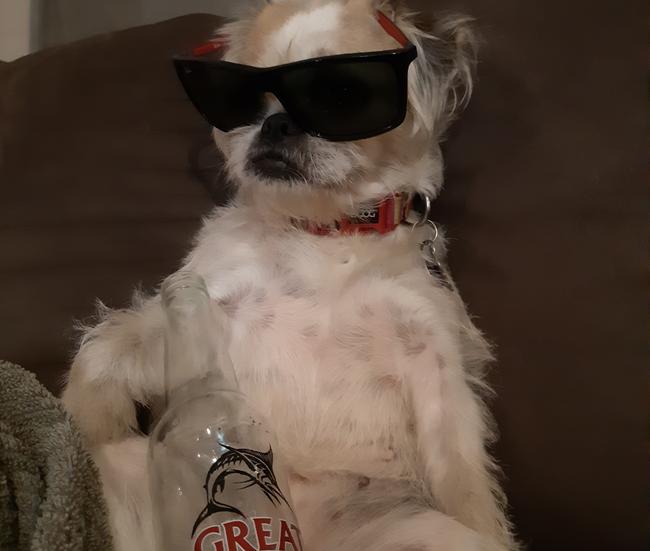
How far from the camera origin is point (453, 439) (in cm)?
99

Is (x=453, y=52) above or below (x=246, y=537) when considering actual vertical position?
above

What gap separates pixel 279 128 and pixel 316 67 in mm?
142

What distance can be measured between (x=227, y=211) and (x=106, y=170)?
27 centimetres

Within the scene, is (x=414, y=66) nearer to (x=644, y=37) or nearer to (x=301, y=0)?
(x=301, y=0)

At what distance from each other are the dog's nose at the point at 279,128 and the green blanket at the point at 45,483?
556 mm

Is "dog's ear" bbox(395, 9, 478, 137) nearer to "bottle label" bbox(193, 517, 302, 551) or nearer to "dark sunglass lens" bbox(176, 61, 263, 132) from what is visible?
"dark sunglass lens" bbox(176, 61, 263, 132)

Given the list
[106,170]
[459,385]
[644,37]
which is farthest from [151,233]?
[644,37]

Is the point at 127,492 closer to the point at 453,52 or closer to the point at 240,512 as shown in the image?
the point at 240,512

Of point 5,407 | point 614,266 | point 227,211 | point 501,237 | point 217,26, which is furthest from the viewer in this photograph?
point 217,26

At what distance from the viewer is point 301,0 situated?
1212mm

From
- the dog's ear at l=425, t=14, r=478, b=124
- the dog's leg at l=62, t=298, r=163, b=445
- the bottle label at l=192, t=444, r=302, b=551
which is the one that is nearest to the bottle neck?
the bottle label at l=192, t=444, r=302, b=551

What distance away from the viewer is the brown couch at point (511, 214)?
990mm

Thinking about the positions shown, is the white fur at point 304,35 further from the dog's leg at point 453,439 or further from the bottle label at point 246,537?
the bottle label at point 246,537

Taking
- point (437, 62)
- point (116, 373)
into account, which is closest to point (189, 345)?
Result: point (116, 373)
